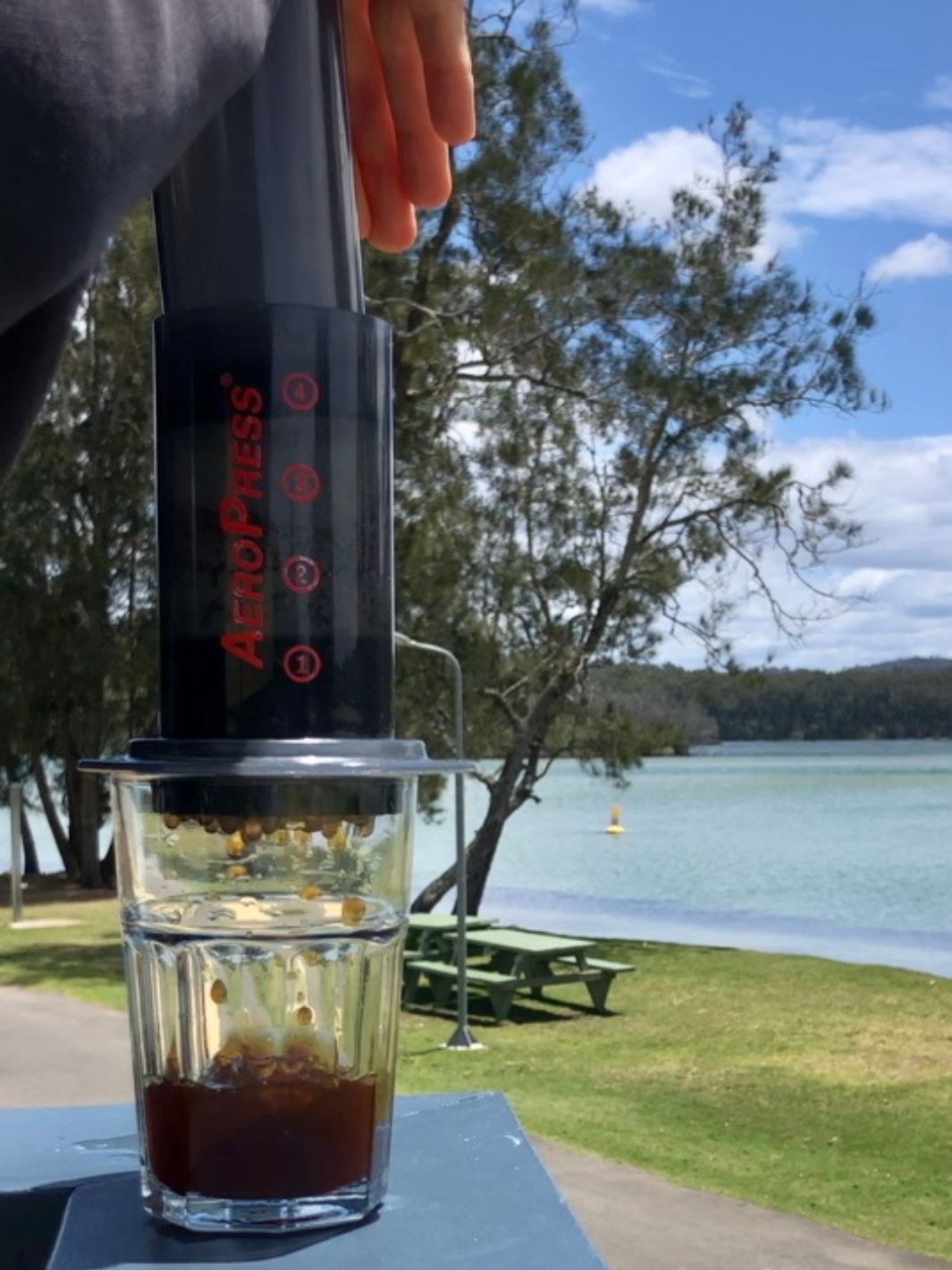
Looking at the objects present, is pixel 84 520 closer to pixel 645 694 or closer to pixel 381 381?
pixel 645 694

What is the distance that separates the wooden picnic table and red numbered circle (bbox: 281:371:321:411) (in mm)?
13468

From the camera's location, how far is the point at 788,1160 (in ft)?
24.7

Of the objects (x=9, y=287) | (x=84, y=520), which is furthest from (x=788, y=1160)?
(x=84, y=520)

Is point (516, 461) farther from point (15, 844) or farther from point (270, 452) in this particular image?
point (270, 452)

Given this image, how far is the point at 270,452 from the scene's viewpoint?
0.92 meters

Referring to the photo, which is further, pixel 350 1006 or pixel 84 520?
pixel 84 520

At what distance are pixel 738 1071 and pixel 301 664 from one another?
393 inches

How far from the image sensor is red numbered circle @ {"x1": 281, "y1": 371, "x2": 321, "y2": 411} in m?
0.92

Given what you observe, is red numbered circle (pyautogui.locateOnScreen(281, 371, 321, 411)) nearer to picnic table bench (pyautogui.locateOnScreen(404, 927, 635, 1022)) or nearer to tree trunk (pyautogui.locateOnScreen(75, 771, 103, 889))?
picnic table bench (pyautogui.locateOnScreen(404, 927, 635, 1022))

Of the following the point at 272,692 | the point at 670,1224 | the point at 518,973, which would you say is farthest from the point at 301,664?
the point at 518,973

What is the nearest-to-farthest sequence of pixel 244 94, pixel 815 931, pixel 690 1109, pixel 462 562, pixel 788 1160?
1. pixel 244 94
2. pixel 788 1160
3. pixel 690 1109
4. pixel 462 562
5. pixel 815 931

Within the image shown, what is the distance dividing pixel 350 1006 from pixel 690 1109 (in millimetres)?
8357

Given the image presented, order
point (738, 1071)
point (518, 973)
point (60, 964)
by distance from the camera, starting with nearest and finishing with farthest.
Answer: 1. point (738, 1071)
2. point (518, 973)
3. point (60, 964)

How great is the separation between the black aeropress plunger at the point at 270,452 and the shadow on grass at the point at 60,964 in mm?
12199
